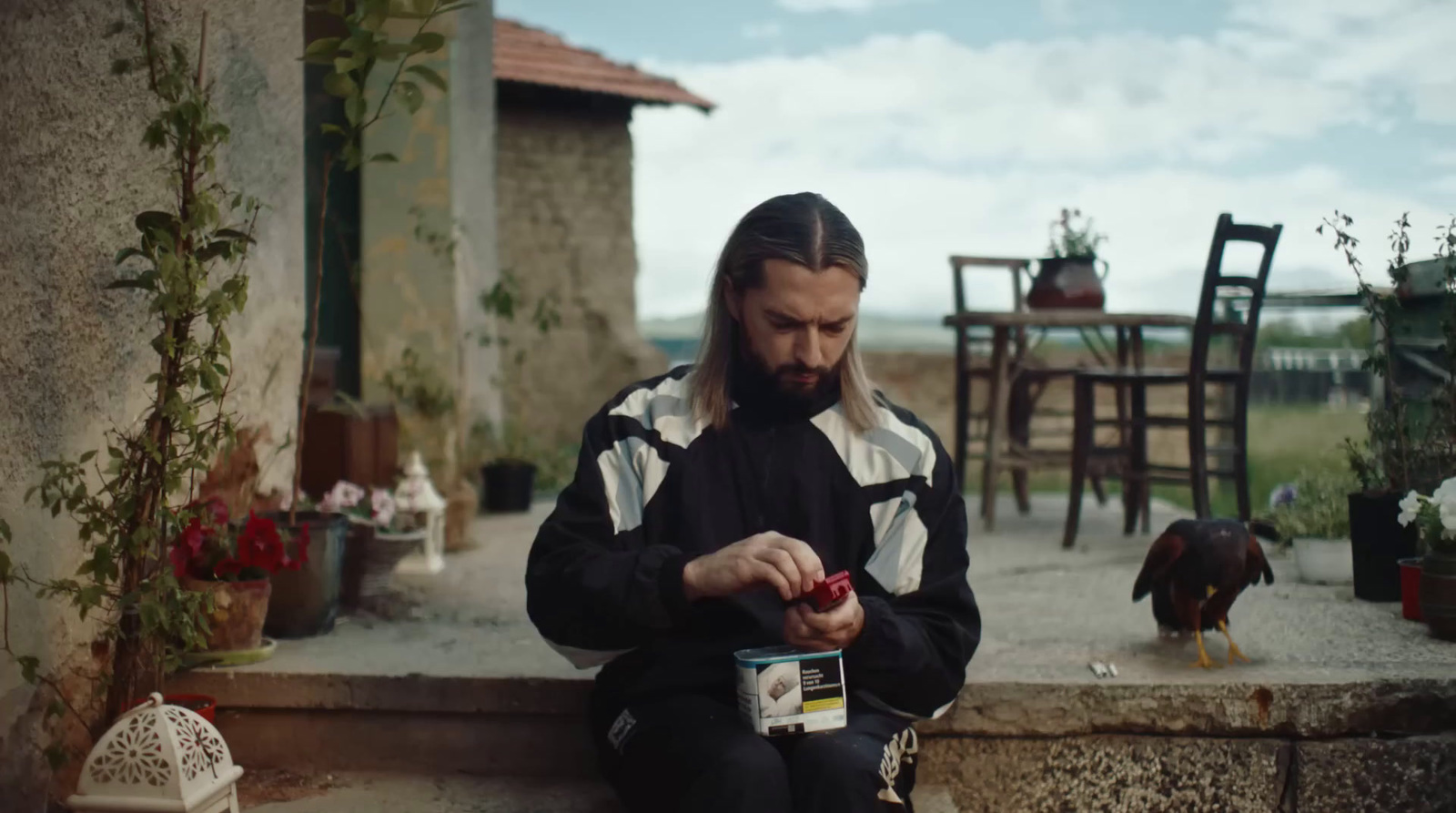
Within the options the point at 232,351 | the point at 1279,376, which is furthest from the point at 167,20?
the point at 1279,376

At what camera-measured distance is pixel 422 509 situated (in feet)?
14.6

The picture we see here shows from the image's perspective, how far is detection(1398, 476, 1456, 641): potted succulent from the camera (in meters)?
3.08

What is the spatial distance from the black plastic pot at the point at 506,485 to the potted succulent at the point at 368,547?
209 centimetres

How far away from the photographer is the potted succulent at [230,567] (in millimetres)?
2812

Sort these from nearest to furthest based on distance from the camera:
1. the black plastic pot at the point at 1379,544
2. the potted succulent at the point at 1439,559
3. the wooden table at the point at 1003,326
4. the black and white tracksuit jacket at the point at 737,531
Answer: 1. the black and white tracksuit jacket at the point at 737,531
2. the potted succulent at the point at 1439,559
3. the black plastic pot at the point at 1379,544
4. the wooden table at the point at 1003,326

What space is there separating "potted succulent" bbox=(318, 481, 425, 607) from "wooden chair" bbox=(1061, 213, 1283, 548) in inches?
103

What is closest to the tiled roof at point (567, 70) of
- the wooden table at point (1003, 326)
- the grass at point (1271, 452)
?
the grass at point (1271, 452)

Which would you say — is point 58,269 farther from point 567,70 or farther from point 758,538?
point 567,70

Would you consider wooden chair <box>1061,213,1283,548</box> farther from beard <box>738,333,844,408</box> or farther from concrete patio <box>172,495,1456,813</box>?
beard <box>738,333,844,408</box>

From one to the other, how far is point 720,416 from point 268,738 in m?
1.34

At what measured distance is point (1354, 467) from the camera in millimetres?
3729

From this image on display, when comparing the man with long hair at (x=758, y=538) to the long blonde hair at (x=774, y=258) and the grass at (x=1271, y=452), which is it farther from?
the grass at (x=1271, y=452)

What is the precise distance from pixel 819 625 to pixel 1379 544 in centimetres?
242

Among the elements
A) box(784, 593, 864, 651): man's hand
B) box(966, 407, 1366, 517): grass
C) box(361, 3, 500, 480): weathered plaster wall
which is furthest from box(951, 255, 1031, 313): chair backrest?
box(784, 593, 864, 651): man's hand
